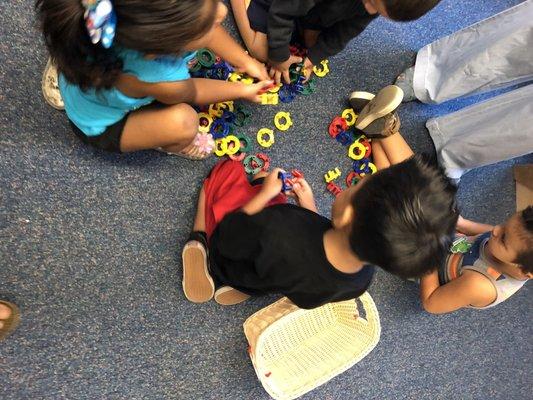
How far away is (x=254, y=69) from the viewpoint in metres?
1.08

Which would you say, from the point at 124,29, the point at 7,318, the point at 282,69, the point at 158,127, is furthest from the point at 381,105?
the point at 7,318

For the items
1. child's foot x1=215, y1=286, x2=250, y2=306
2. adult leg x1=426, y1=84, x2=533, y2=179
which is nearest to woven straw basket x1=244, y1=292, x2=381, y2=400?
child's foot x1=215, y1=286, x2=250, y2=306

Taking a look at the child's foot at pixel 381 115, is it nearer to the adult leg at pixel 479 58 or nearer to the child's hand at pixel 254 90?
the adult leg at pixel 479 58

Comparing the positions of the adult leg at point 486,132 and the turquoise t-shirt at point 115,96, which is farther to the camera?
the adult leg at point 486,132

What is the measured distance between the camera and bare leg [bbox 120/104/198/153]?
84 cm

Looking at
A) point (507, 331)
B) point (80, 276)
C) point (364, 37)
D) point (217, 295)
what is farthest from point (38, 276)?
point (507, 331)

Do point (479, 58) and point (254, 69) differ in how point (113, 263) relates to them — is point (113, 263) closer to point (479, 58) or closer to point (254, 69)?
point (254, 69)

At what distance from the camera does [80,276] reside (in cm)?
96

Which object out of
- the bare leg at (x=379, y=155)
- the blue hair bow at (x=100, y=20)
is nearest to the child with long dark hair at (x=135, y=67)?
the blue hair bow at (x=100, y=20)

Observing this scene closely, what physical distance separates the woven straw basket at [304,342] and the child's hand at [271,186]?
0.95 ft

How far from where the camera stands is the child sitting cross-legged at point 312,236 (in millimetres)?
649

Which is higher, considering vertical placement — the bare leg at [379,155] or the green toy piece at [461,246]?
the bare leg at [379,155]

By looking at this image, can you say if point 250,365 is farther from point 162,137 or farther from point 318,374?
point 162,137

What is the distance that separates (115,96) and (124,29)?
7.8 inches
